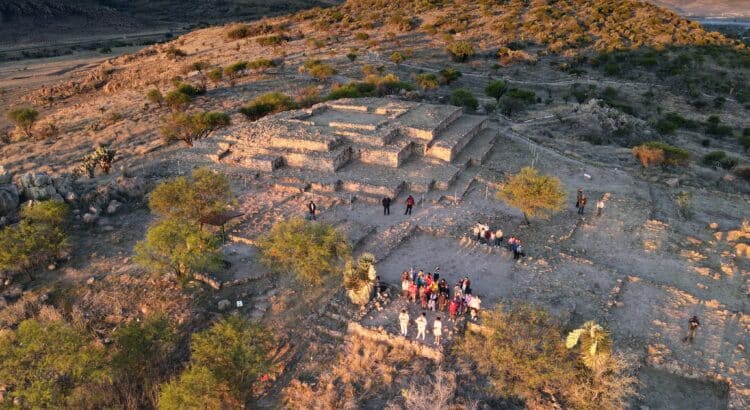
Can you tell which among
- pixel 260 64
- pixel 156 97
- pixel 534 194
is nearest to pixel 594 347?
pixel 534 194

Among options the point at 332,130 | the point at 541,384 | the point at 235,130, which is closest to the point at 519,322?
the point at 541,384

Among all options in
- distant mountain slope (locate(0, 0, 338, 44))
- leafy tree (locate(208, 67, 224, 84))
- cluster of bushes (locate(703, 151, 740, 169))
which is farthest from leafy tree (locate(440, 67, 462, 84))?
distant mountain slope (locate(0, 0, 338, 44))

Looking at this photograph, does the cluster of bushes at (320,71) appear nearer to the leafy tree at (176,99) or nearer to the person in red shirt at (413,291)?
the leafy tree at (176,99)

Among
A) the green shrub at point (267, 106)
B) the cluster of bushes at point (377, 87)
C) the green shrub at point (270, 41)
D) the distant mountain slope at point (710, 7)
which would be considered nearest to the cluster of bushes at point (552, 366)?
the green shrub at point (267, 106)

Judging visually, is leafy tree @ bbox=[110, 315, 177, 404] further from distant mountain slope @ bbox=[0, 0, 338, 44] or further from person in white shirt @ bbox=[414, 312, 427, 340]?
distant mountain slope @ bbox=[0, 0, 338, 44]

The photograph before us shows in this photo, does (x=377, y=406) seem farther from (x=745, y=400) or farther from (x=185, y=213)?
(x=185, y=213)

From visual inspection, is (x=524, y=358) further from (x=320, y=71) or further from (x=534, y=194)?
(x=320, y=71)
